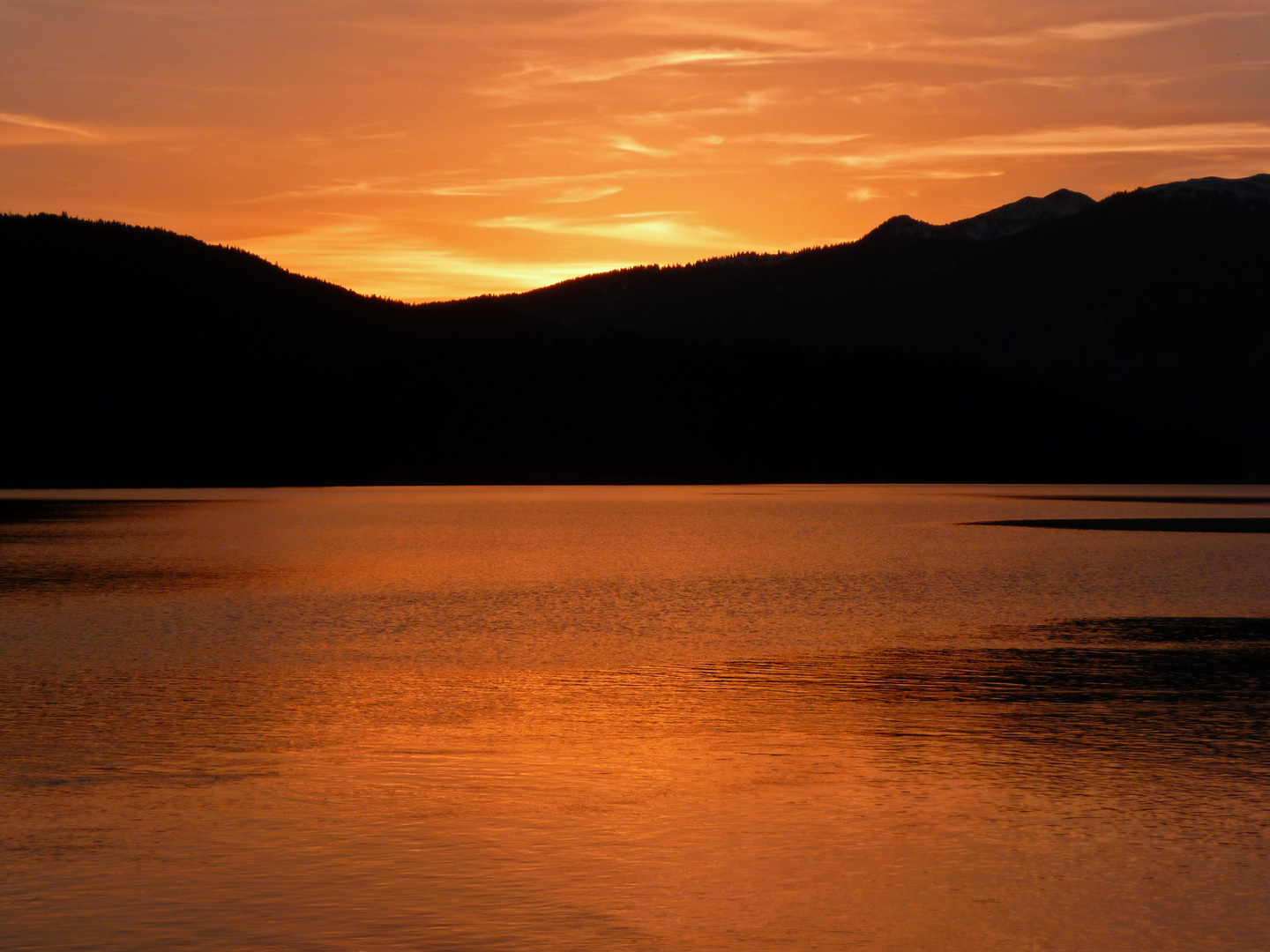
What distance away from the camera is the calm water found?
13.1 metres

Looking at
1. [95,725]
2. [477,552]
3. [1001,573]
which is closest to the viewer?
[95,725]

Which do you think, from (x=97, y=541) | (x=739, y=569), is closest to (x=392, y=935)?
(x=739, y=569)

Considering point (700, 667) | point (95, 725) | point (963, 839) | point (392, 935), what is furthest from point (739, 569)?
point (392, 935)

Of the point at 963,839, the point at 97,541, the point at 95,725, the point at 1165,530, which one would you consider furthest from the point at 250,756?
the point at 1165,530

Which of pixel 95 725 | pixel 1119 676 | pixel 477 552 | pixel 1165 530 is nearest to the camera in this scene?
pixel 95 725

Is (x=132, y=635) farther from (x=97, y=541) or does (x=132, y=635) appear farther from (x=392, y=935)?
(x=97, y=541)

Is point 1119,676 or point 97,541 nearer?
point 1119,676

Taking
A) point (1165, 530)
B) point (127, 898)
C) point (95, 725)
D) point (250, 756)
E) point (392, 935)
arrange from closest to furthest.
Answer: point (392, 935)
point (127, 898)
point (250, 756)
point (95, 725)
point (1165, 530)

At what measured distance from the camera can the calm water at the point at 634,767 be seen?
1311cm

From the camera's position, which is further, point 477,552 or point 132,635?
point 477,552

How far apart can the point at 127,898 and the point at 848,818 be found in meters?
7.79

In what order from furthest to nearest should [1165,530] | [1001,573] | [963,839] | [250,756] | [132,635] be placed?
[1165,530] < [1001,573] < [132,635] < [250,756] < [963,839]

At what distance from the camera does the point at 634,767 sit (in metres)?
19.0

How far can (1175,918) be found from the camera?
12969mm
